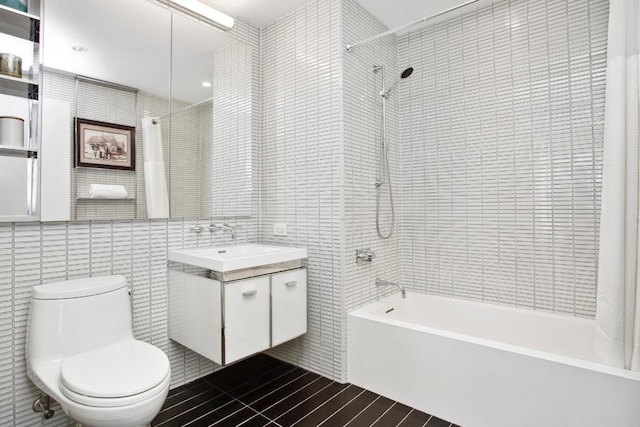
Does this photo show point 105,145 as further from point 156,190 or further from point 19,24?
point 19,24

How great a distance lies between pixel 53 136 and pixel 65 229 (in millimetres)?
453

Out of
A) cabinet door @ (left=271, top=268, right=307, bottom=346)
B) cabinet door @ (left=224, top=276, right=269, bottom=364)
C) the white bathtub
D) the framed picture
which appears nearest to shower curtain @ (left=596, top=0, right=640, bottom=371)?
the white bathtub

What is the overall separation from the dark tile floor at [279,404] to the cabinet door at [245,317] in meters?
0.34

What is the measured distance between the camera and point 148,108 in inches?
77.4

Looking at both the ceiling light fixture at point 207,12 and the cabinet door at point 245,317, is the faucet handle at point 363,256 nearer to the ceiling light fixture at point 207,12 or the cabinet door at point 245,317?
the cabinet door at point 245,317

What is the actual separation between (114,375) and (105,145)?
115 cm

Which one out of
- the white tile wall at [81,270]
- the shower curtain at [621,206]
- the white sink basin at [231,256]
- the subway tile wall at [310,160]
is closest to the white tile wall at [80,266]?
the white tile wall at [81,270]

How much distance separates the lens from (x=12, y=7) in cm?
152

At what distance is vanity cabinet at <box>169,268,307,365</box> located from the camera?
1707 millimetres

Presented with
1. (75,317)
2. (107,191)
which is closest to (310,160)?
(107,191)

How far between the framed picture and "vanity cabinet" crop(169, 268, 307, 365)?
0.70 m

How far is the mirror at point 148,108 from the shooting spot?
1.69 m

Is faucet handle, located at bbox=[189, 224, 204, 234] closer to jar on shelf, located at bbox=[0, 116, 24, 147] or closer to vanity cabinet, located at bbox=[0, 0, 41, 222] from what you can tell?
vanity cabinet, located at bbox=[0, 0, 41, 222]

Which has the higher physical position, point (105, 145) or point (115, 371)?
point (105, 145)
